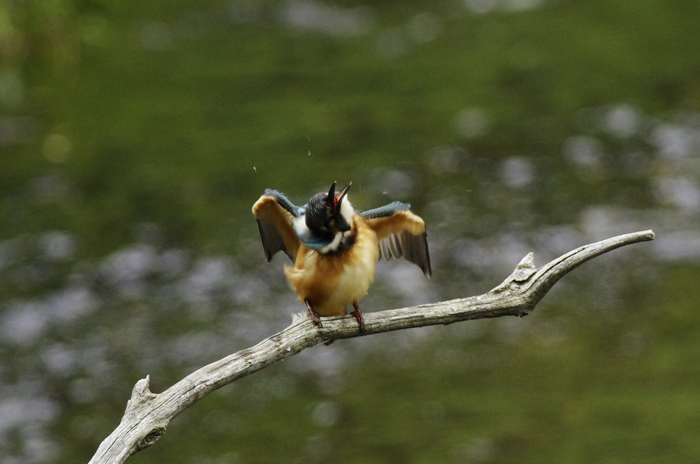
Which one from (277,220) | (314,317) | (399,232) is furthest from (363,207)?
(314,317)

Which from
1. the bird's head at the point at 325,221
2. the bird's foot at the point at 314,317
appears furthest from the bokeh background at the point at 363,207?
the bird's foot at the point at 314,317

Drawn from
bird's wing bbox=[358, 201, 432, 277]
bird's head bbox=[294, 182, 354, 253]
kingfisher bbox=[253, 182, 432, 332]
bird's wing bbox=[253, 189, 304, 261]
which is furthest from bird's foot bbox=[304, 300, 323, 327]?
bird's wing bbox=[358, 201, 432, 277]

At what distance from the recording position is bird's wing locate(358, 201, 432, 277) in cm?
447

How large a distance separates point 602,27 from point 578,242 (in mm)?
7153

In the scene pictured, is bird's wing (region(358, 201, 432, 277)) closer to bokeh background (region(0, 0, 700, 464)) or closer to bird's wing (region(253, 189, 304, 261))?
bird's wing (region(253, 189, 304, 261))

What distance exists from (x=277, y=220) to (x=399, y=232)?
652 mm

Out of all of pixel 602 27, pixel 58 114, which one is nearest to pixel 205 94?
pixel 58 114

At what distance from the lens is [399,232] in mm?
4727

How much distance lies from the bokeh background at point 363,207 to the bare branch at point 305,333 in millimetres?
2788

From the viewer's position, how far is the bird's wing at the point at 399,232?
447cm

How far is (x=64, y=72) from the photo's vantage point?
15445 mm

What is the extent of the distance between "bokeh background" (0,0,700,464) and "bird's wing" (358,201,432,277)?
2.37 m

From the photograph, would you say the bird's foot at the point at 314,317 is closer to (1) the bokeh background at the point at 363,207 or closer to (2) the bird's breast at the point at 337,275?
(2) the bird's breast at the point at 337,275

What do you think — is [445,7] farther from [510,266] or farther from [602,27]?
[510,266]
